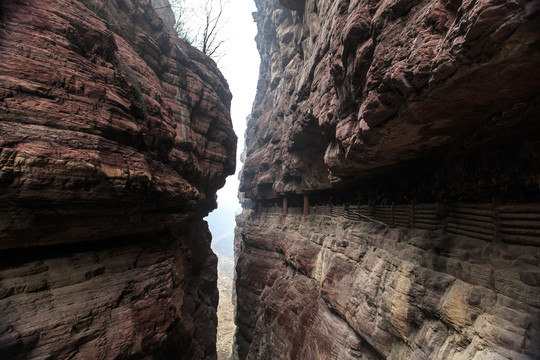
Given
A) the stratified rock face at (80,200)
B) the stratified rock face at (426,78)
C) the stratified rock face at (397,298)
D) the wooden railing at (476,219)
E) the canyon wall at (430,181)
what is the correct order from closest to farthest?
1. the stratified rock face at (426,78)
2. the canyon wall at (430,181)
3. the stratified rock face at (397,298)
4. the wooden railing at (476,219)
5. the stratified rock face at (80,200)

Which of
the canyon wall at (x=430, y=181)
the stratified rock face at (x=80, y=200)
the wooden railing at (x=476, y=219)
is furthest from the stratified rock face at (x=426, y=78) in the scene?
the stratified rock face at (x=80, y=200)

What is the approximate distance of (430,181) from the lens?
7.84m

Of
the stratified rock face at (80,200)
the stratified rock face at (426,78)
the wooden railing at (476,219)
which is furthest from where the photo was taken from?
the stratified rock face at (80,200)

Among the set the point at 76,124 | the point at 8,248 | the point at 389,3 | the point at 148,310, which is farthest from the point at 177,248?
the point at 389,3

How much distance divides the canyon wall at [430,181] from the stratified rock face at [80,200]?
7.12 m

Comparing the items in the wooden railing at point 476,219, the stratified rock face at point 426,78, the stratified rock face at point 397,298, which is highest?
the stratified rock face at point 426,78

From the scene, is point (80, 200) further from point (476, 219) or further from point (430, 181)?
point (430, 181)

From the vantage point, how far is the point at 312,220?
16.4 meters

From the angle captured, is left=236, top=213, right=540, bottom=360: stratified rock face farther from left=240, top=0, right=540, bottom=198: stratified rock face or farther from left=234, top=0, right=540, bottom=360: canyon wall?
left=240, top=0, right=540, bottom=198: stratified rock face

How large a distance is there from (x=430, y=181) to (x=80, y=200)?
11521 mm

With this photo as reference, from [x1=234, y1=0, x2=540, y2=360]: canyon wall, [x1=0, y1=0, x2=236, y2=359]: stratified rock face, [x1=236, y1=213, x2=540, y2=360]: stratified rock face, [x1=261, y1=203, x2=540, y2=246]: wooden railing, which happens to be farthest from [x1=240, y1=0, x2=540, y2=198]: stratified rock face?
A: [x1=0, y1=0, x2=236, y2=359]: stratified rock face

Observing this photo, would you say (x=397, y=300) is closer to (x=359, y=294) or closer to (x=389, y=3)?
(x=359, y=294)

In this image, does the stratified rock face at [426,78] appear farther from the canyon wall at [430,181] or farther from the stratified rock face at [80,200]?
the stratified rock face at [80,200]

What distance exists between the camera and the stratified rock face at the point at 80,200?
17.2 ft
